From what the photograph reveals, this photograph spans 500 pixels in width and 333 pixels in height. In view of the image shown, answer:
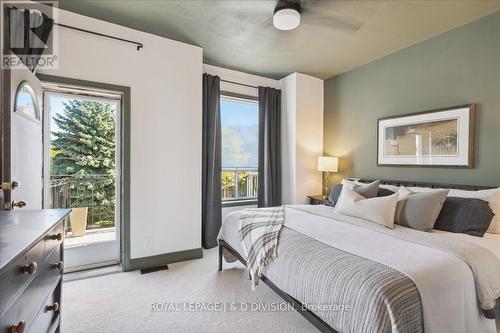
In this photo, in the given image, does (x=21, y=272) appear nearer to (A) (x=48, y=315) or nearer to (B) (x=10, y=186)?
(A) (x=48, y=315)

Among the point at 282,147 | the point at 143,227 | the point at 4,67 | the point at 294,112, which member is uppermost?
the point at 294,112

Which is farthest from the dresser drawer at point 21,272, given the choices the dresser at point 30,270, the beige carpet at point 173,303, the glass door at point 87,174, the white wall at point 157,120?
the glass door at point 87,174

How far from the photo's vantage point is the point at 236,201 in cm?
411

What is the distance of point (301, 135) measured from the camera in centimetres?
413

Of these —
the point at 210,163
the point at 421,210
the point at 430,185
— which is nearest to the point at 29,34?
the point at 210,163

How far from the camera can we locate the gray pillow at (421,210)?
214 cm

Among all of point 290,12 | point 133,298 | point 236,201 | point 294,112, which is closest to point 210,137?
point 236,201

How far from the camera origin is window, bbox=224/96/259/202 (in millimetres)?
4098

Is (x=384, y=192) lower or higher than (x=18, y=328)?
higher

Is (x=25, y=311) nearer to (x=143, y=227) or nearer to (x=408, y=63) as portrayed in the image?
(x=143, y=227)

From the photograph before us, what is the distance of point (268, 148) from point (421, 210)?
2.39 metres

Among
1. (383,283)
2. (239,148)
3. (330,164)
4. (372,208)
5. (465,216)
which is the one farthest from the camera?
(239,148)

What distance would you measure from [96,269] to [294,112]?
11.4 ft

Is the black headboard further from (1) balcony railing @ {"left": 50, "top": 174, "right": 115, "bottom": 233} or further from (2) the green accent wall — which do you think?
(1) balcony railing @ {"left": 50, "top": 174, "right": 115, "bottom": 233}
